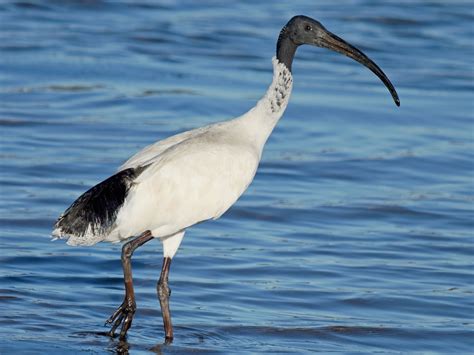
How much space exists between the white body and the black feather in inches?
1.8

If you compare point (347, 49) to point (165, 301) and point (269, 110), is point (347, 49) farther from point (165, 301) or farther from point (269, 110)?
point (165, 301)

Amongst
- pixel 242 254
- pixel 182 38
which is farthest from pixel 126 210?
pixel 182 38

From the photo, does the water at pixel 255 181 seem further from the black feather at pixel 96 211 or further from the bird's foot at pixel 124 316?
the black feather at pixel 96 211

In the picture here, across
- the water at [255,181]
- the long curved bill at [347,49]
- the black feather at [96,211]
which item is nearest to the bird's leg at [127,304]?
the water at [255,181]

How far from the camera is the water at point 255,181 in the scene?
9164mm

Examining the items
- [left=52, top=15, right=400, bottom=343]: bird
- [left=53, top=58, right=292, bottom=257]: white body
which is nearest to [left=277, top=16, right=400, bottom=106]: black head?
[left=52, top=15, right=400, bottom=343]: bird

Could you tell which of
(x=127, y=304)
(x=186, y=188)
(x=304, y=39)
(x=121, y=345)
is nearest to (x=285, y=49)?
(x=304, y=39)

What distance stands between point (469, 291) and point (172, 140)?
288 centimetres

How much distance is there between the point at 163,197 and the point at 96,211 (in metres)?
0.48

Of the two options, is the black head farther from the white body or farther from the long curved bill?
the white body

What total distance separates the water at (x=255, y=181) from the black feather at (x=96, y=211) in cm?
75

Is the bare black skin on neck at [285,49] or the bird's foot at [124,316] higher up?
the bare black skin on neck at [285,49]

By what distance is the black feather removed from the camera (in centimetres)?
830

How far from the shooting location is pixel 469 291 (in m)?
10.2
